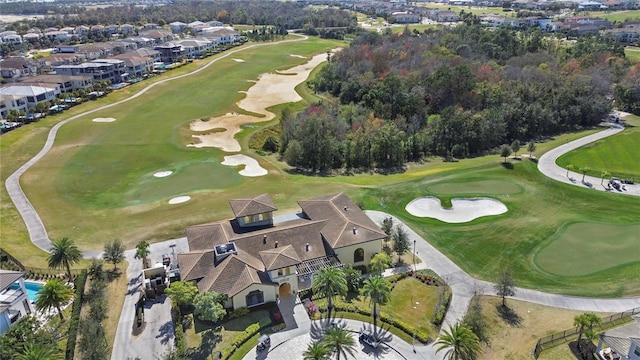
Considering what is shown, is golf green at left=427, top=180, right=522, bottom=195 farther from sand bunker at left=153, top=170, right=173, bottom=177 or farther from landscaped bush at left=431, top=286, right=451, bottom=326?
sand bunker at left=153, top=170, right=173, bottom=177

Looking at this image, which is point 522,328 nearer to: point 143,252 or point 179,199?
point 143,252

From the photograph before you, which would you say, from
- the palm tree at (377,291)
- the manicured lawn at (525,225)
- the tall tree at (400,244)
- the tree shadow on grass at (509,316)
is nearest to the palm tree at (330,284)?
the palm tree at (377,291)

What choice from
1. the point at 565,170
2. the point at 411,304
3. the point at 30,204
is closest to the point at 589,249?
the point at 411,304

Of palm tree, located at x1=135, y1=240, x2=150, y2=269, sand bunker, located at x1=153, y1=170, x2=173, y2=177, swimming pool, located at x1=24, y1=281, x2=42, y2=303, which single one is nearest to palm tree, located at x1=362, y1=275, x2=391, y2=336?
palm tree, located at x1=135, y1=240, x2=150, y2=269

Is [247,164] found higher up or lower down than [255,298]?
lower down

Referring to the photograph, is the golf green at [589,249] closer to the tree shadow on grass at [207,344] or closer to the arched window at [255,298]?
the arched window at [255,298]

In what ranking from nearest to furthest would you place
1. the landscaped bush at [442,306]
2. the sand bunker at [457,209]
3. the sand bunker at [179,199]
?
the landscaped bush at [442,306] → the sand bunker at [457,209] → the sand bunker at [179,199]
